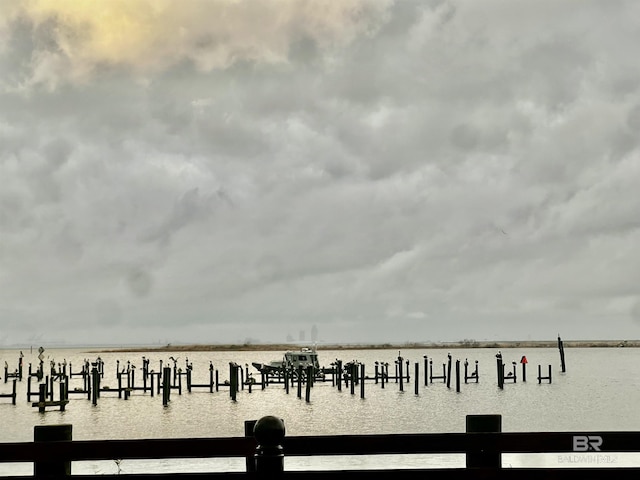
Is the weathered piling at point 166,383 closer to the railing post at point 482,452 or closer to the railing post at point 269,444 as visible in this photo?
the railing post at point 482,452

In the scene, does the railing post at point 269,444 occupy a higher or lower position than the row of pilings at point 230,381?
higher

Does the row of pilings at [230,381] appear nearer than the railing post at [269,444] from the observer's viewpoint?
No

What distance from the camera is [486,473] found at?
6605 millimetres

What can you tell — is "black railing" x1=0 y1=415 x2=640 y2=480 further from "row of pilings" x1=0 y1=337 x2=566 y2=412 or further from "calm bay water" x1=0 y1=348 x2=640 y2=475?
"row of pilings" x1=0 y1=337 x2=566 y2=412

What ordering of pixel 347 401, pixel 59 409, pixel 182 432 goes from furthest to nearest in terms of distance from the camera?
pixel 347 401 < pixel 59 409 < pixel 182 432

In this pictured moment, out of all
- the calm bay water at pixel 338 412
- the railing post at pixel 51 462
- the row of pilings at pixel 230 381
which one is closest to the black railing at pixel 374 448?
the railing post at pixel 51 462

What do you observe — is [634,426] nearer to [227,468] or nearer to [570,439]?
[227,468]

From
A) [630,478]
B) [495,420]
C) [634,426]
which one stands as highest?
[495,420]

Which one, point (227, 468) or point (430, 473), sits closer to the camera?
point (430, 473)

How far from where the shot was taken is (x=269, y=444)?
215 inches

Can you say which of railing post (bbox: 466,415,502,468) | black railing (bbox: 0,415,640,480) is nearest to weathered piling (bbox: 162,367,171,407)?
black railing (bbox: 0,415,640,480)

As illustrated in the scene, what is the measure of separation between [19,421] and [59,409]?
21.0 ft

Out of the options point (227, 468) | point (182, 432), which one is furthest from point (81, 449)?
point (182, 432)

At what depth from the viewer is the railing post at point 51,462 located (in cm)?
659
